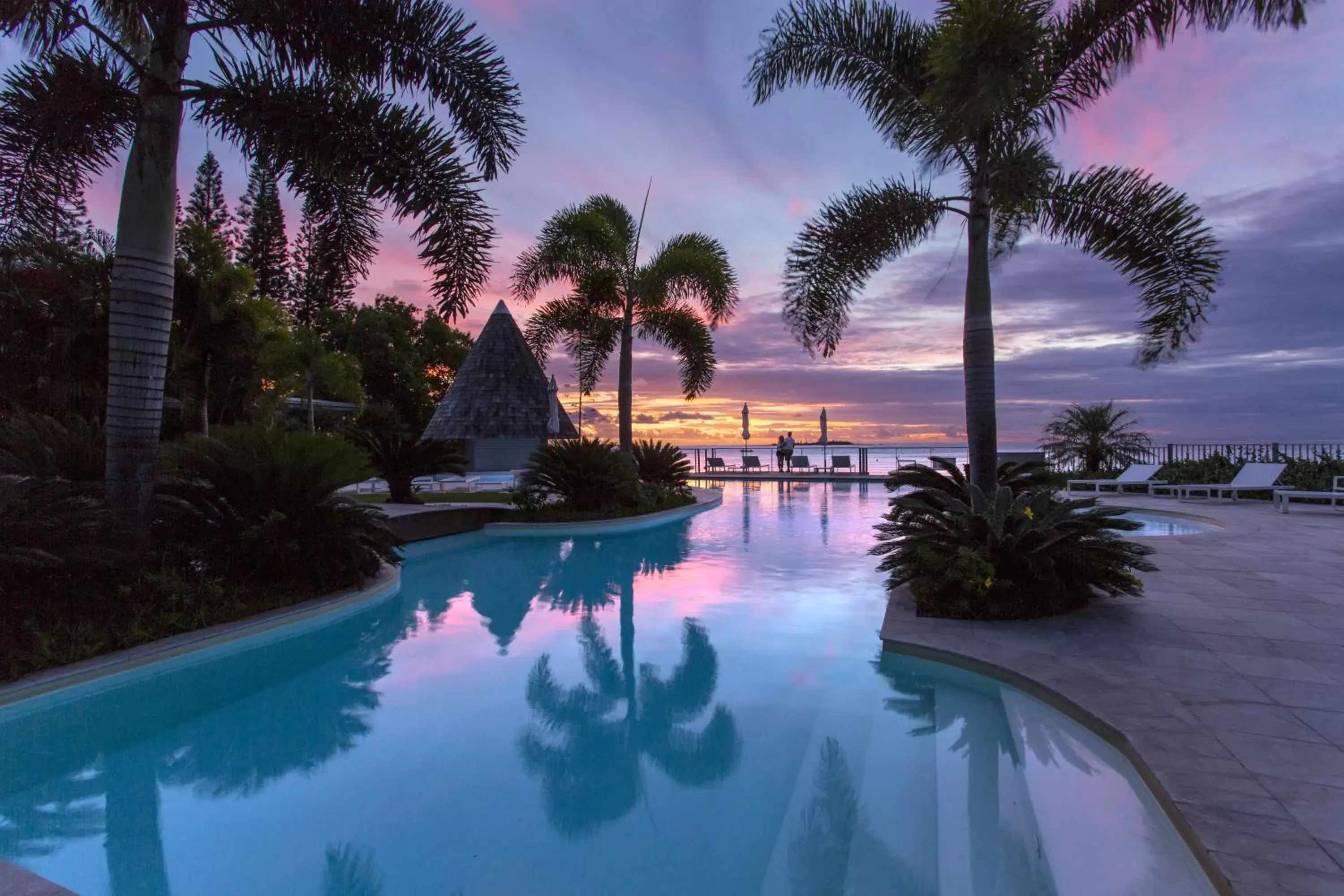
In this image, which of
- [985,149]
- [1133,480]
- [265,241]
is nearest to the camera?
[985,149]

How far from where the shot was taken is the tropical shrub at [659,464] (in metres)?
17.4

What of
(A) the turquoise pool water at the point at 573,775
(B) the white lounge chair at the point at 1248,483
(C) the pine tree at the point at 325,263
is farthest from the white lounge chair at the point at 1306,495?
(C) the pine tree at the point at 325,263

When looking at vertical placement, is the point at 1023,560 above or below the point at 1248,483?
below

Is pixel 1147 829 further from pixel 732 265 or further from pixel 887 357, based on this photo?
pixel 887 357

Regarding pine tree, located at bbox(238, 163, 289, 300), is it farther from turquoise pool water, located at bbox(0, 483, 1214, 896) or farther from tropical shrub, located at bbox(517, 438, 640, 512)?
turquoise pool water, located at bbox(0, 483, 1214, 896)

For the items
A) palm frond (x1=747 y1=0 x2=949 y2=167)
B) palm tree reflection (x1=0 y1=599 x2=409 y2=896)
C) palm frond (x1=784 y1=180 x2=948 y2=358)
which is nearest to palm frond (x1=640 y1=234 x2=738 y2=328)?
palm frond (x1=747 y1=0 x2=949 y2=167)

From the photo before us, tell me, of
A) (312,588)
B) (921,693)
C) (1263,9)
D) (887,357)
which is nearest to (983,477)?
(921,693)

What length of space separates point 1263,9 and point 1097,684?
6302 mm

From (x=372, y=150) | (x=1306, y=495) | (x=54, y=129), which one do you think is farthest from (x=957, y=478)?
(x=1306, y=495)

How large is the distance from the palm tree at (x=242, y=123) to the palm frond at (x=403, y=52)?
1cm

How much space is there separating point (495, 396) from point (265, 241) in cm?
2259

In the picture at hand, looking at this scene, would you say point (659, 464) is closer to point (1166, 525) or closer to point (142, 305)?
point (1166, 525)

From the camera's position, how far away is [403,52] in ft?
20.4

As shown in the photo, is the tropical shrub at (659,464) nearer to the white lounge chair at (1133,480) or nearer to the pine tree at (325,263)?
the white lounge chair at (1133,480)
